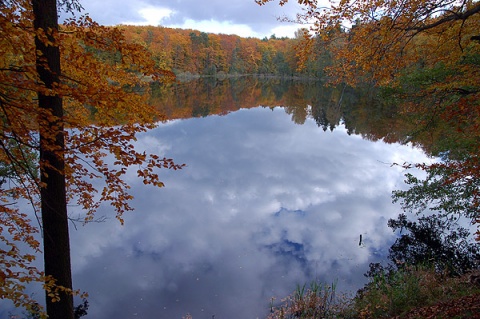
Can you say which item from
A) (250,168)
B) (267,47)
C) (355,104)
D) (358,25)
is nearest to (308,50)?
(358,25)

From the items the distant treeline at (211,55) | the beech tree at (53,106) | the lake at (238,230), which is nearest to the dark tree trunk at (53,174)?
the beech tree at (53,106)

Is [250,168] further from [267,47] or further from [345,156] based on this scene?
[267,47]

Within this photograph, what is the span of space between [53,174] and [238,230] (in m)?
8.72

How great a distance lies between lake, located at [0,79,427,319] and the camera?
31.1 ft

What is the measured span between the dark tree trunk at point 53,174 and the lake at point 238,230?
11.9ft

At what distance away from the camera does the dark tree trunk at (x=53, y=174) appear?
4.79 metres

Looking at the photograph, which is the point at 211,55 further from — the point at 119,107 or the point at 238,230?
the point at 119,107

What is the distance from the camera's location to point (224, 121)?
35.7 m

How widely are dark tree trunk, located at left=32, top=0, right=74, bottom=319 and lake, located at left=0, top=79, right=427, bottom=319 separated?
11.9 feet

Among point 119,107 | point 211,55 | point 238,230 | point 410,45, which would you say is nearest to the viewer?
point 119,107

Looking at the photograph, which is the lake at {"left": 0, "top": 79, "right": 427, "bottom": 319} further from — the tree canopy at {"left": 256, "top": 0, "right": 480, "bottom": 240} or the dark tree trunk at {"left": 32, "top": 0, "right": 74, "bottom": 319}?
the dark tree trunk at {"left": 32, "top": 0, "right": 74, "bottom": 319}

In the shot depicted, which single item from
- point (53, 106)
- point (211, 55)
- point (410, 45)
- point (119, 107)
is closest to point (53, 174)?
point (53, 106)

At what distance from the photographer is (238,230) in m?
13.1

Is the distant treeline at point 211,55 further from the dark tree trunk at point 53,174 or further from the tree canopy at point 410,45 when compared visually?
the dark tree trunk at point 53,174
